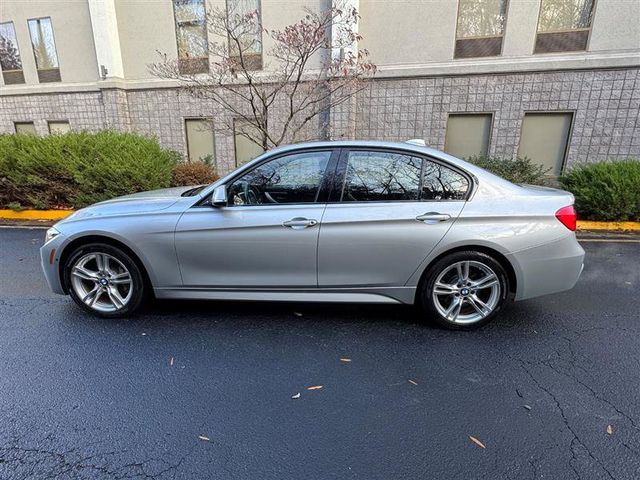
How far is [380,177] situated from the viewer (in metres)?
3.14

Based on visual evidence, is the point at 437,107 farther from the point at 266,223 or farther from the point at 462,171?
the point at 266,223

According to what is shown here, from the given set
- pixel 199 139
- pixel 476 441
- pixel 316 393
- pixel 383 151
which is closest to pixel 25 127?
pixel 199 139

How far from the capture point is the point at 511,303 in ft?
12.3

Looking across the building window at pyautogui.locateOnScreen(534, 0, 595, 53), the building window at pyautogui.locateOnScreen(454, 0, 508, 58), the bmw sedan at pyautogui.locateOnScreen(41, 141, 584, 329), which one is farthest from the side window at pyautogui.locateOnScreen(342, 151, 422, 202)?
the building window at pyautogui.locateOnScreen(534, 0, 595, 53)

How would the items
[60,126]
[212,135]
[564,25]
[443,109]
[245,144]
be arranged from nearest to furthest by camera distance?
[564,25] < [443,109] < [245,144] < [212,135] < [60,126]

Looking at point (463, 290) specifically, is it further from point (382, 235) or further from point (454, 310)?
point (382, 235)

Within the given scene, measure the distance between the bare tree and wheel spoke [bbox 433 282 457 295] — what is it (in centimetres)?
648

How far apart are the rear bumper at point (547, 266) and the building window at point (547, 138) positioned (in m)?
8.09

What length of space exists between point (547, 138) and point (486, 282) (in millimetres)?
8947

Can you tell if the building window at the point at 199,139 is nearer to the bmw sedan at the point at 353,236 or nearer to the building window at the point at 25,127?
the building window at the point at 25,127

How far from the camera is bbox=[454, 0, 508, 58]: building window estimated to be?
9742 millimetres

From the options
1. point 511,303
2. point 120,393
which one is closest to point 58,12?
point 120,393

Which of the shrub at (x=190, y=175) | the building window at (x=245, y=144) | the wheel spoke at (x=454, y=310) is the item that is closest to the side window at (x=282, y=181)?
the wheel spoke at (x=454, y=310)

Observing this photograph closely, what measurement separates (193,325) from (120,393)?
3.03 ft
